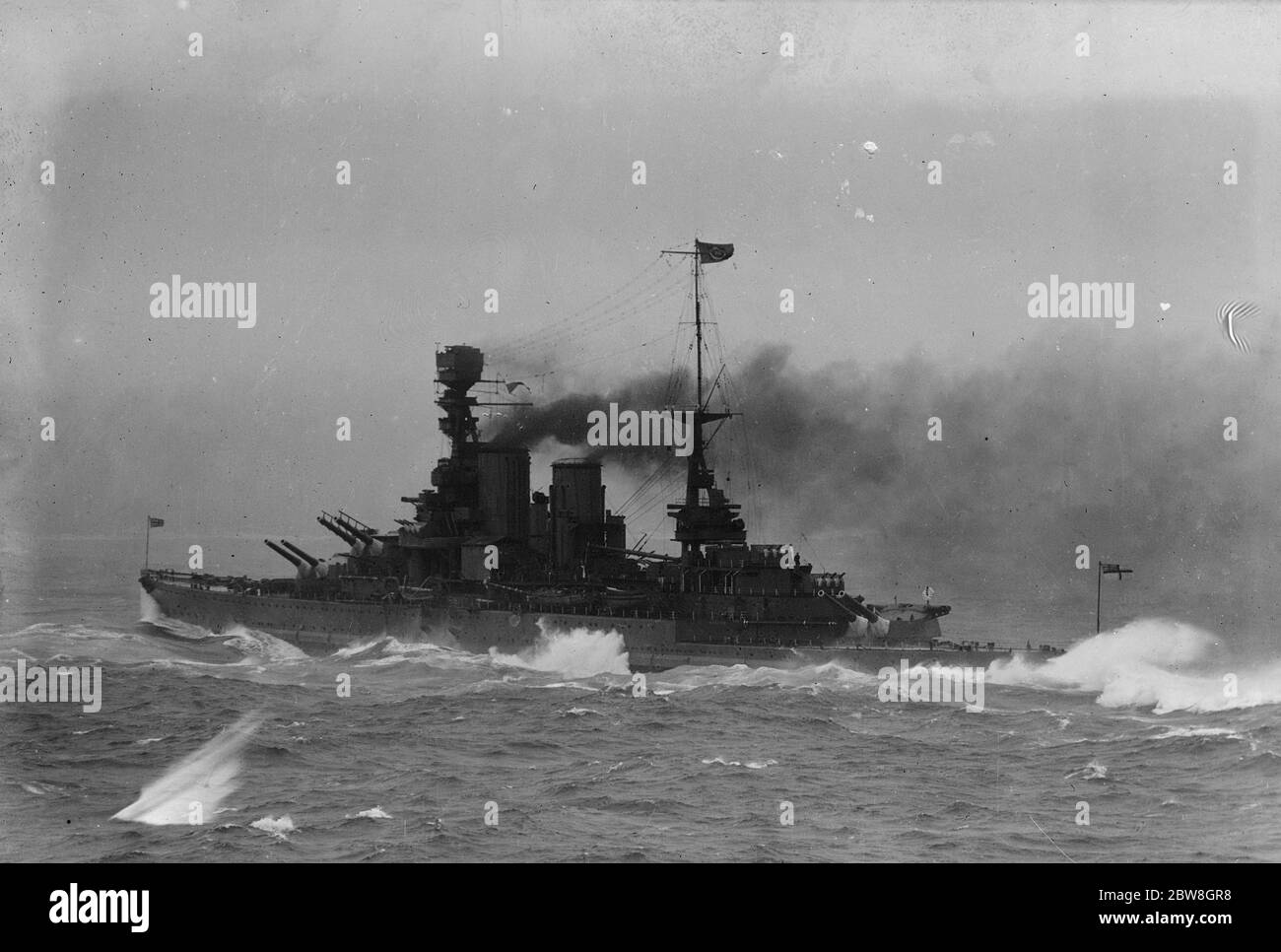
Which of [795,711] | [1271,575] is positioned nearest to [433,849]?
[795,711]

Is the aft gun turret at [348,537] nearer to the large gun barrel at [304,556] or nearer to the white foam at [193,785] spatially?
the large gun barrel at [304,556]

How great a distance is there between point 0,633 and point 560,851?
27.3 m

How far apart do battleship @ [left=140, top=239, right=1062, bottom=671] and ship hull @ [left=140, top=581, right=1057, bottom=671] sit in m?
0.05

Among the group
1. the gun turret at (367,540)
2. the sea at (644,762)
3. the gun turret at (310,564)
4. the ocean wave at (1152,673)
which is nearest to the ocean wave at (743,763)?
the sea at (644,762)

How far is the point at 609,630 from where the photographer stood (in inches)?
1528

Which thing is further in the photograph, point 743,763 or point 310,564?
point 310,564

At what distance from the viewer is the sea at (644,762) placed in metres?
21.6

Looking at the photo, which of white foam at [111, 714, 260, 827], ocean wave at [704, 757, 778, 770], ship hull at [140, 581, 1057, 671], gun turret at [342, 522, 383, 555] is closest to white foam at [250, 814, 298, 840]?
white foam at [111, 714, 260, 827]

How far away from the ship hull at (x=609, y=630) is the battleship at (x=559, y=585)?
→ 0.05m

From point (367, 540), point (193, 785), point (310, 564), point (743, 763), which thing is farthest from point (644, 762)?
point (310, 564)

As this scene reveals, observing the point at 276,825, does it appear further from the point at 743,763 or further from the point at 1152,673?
the point at 1152,673

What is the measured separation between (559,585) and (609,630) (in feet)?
9.45

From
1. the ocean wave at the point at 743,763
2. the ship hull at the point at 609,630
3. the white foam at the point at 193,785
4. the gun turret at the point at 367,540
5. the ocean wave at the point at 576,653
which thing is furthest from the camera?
the gun turret at the point at 367,540

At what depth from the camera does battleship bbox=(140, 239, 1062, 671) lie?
37562 mm
